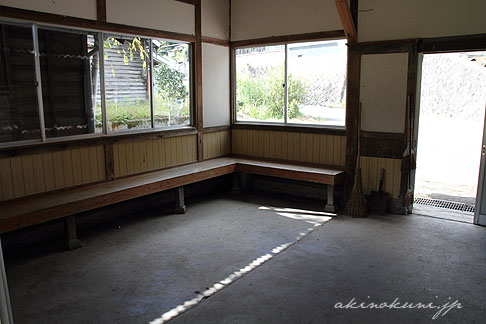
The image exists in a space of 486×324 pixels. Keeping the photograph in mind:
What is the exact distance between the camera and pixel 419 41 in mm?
5105

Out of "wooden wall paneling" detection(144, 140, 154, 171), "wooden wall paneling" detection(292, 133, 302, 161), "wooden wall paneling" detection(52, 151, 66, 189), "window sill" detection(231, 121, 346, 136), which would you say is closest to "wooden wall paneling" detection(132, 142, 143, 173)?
"wooden wall paneling" detection(144, 140, 154, 171)

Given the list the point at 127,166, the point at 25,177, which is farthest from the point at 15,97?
the point at 127,166

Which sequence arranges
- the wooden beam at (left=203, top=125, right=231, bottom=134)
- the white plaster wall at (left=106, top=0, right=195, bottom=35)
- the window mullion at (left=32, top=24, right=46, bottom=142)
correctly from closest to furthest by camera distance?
the window mullion at (left=32, top=24, right=46, bottom=142) → the white plaster wall at (left=106, top=0, right=195, bottom=35) → the wooden beam at (left=203, top=125, right=231, bottom=134)

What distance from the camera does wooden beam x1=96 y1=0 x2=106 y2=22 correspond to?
15.9 ft

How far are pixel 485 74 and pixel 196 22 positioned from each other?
28.0 feet

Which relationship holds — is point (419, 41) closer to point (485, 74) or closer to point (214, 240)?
point (214, 240)

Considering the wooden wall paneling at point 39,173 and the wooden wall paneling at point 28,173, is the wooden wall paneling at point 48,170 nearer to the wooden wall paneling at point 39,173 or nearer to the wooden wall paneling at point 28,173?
the wooden wall paneling at point 39,173

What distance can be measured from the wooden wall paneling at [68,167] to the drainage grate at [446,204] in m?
4.83

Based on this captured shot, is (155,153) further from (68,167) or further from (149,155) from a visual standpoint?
(68,167)

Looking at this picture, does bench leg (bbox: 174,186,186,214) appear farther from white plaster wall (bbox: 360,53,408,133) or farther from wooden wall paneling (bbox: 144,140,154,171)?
white plaster wall (bbox: 360,53,408,133)

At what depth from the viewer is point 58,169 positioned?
4637 mm

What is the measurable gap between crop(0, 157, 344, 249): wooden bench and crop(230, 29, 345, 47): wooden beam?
1968mm

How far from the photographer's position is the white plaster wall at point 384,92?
532 centimetres

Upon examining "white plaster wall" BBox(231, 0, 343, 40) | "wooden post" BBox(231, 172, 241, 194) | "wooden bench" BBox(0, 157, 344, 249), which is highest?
"white plaster wall" BBox(231, 0, 343, 40)
